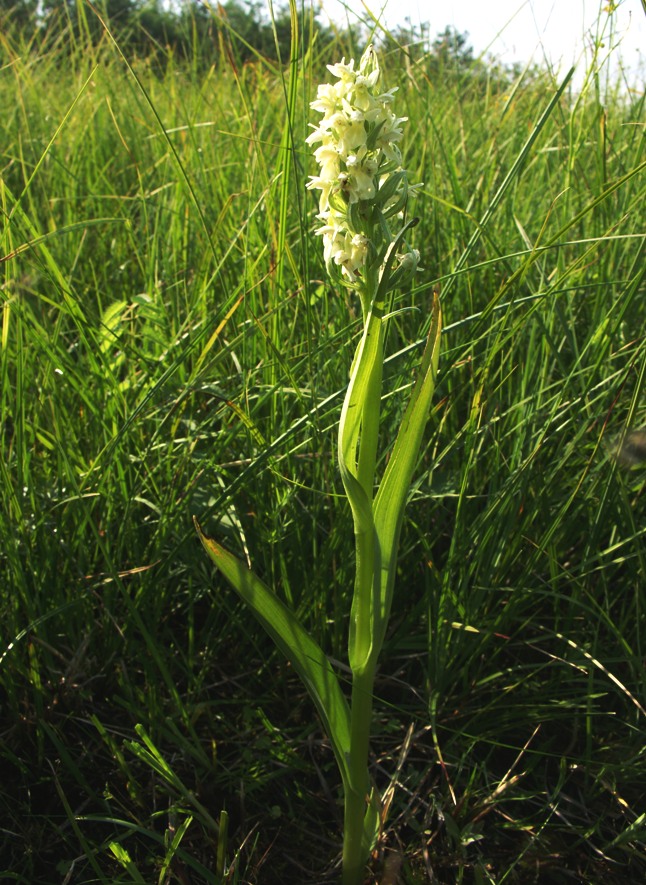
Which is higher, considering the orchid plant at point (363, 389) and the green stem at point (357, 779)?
the orchid plant at point (363, 389)

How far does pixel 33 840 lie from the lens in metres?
1.15

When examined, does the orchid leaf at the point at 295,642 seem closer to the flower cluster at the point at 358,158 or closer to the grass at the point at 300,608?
the grass at the point at 300,608

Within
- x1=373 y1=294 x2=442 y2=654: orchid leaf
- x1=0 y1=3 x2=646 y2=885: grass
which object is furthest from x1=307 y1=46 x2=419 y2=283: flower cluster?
x1=0 y1=3 x2=646 y2=885: grass

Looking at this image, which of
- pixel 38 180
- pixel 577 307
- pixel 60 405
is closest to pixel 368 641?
pixel 60 405

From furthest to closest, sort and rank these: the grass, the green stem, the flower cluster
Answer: the grass → the green stem → the flower cluster

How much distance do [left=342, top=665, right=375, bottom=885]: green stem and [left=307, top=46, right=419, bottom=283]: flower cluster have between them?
1.83ft

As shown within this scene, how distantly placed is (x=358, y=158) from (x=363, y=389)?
27cm

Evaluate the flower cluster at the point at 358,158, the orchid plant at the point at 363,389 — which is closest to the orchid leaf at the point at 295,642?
the orchid plant at the point at 363,389

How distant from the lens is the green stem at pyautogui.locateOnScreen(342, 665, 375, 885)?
1.04 m

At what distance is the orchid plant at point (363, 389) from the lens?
2.95ft

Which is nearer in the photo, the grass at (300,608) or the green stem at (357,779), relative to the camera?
the green stem at (357,779)

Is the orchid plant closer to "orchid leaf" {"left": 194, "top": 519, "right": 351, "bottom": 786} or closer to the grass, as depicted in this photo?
"orchid leaf" {"left": 194, "top": 519, "right": 351, "bottom": 786}

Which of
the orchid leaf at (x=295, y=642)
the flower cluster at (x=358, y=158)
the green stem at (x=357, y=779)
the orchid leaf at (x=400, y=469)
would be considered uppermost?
the flower cluster at (x=358, y=158)

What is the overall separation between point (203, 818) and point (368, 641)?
0.39 meters
